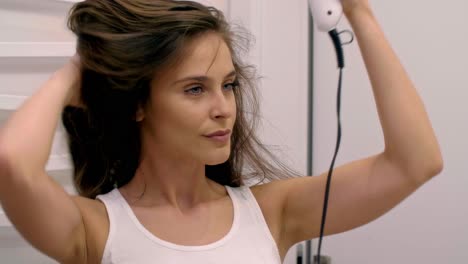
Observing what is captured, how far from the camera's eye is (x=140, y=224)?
0.98 meters

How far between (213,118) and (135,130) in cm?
18

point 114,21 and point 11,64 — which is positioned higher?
point 114,21

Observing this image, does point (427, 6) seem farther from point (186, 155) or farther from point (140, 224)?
point (140, 224)

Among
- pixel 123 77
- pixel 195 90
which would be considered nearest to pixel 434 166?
pixel 195 90

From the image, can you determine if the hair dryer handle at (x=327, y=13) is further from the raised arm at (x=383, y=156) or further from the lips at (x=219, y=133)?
the lips at (x=219, y=133)

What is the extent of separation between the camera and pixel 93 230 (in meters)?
0.96

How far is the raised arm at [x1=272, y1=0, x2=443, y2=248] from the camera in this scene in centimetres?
94

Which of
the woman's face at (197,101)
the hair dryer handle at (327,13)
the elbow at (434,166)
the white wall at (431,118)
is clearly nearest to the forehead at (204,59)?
the woman's face at (197,101)

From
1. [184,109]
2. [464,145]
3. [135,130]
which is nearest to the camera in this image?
[184,109]

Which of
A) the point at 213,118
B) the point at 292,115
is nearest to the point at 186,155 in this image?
the point at 213,118

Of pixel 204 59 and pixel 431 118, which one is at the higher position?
pixel 204 59

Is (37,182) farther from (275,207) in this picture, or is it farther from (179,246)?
(275,207)

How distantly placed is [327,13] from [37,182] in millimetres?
494

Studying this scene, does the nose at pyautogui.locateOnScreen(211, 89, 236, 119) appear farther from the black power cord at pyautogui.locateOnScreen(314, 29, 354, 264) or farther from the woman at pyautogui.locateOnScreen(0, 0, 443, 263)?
the black power cord at pyautogui.locateOnScreen(314, 29, 354, 264)
